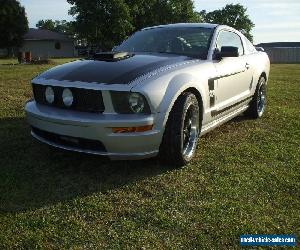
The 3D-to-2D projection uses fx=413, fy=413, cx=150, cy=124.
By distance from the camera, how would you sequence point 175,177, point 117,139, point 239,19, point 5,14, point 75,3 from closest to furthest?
point 117,139 < point 175,177 < point 5,14 < point 75,3 < point 239,19

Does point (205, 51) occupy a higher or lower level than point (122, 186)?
higher

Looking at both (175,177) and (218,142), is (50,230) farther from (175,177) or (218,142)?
(218,142)

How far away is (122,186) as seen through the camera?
374cm

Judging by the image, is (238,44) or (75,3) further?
(75,3)

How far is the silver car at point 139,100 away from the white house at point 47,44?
54.3 metres

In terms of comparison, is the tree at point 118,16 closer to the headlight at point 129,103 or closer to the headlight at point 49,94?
the headlight at point 49,94

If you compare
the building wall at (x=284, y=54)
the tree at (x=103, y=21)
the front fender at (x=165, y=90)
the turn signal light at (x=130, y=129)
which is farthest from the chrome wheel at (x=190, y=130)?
the building wall at (x=284, y=54)

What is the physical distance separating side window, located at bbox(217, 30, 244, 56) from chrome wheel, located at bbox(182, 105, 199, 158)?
1244 mm

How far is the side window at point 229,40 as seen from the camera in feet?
17.5

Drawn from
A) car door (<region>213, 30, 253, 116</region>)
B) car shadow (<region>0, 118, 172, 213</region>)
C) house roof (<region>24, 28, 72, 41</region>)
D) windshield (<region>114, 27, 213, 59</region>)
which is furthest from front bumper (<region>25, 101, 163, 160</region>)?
house roof (<region>24, 28, 72, 41</region>)

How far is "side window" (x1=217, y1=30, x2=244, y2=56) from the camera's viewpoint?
5.33 m

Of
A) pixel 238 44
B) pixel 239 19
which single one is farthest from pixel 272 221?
pixel 239 19

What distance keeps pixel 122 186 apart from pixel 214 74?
1.79m

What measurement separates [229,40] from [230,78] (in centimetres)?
79
